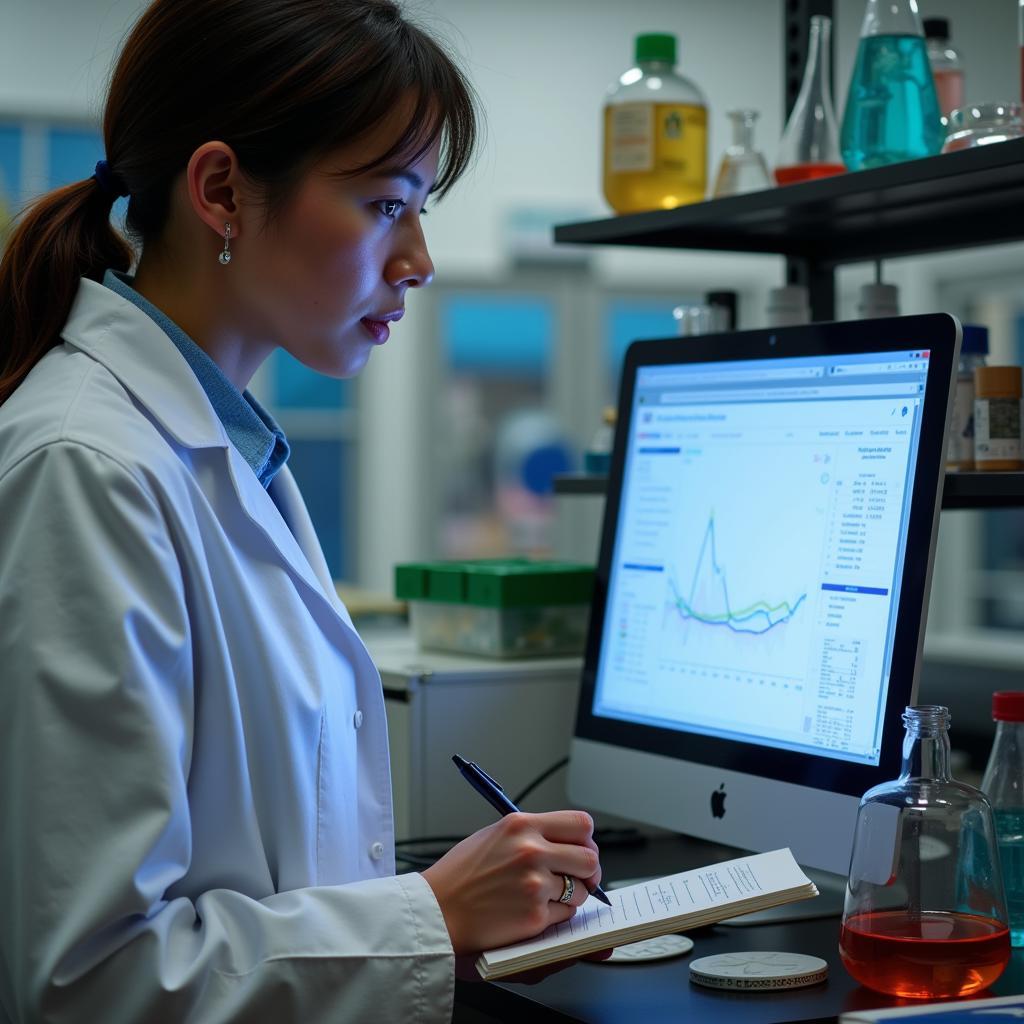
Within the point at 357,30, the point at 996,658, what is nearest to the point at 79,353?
the point at 357,30

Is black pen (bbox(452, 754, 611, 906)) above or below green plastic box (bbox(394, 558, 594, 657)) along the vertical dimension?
below

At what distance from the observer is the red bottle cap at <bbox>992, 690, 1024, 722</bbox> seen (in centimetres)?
111

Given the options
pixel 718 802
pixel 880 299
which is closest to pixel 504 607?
pixel 718 802

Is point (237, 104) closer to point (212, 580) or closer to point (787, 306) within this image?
point (212, 580)

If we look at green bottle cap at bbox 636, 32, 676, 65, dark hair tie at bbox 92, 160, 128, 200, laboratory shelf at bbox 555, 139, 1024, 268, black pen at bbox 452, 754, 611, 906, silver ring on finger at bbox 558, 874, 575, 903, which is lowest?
silver ring on finger at bbox 558, 874, 575, 903

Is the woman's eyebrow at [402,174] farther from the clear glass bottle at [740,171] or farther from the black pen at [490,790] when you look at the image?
the clear glass bottle at [740,171]

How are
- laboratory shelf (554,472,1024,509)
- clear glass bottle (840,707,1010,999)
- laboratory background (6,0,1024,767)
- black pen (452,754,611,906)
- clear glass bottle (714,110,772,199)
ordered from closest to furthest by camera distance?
clear glass bottle (840,707,1010,999), black pen (452,754,611,906), laboratory shelf (554,472,1024,509), clear glass bottle (714,110,772,199), laboratory background (6,0,1024,767)

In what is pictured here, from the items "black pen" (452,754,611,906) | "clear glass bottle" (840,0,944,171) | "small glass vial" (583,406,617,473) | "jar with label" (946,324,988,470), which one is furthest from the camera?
"small glass vial" (583,406,617,473)

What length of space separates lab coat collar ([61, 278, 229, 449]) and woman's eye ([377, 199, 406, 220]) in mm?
185

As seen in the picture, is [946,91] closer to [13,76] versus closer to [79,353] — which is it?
[79,353]

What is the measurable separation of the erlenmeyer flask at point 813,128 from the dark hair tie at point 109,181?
2.38 feet

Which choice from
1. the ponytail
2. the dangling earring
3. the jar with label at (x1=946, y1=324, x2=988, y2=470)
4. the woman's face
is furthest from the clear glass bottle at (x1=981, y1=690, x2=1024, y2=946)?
the ponytail

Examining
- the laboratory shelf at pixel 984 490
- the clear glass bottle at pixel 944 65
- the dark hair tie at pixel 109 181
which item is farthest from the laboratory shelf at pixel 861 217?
the dark hair tie at pixel 109 181

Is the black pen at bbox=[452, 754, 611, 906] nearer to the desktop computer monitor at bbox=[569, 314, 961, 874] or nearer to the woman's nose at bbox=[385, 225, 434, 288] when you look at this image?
the desktop computer monitor at bbox=[569, 314, 961, 874]
